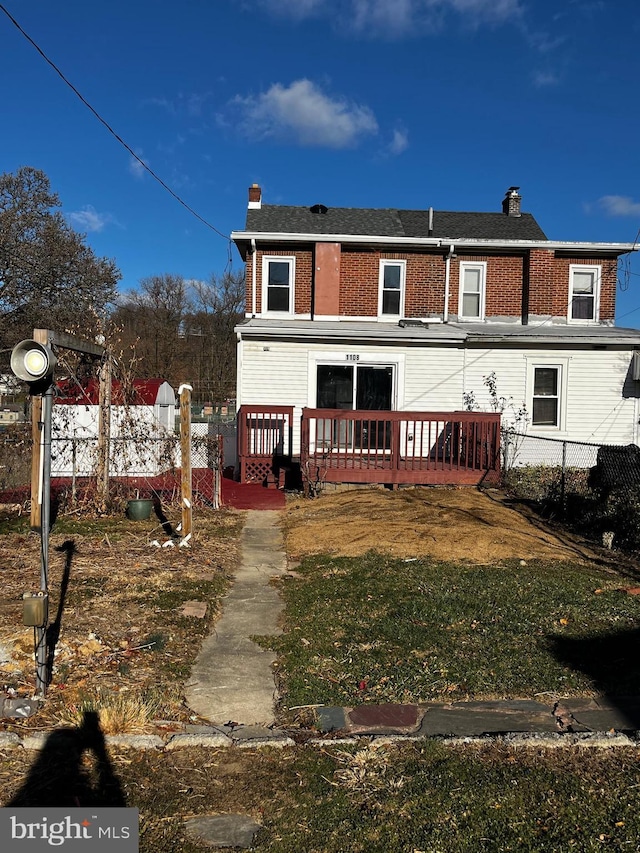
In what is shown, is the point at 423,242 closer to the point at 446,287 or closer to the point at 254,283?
the point at 446,287

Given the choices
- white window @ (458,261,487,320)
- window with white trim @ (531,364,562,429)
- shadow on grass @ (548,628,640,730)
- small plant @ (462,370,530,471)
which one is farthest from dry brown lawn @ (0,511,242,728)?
white window @ (458,261,487,320)

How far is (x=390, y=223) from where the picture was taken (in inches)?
673

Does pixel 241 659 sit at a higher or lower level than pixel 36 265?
lower

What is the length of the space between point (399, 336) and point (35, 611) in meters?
11.2

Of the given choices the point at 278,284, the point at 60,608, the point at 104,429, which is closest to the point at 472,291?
the point at 278,284

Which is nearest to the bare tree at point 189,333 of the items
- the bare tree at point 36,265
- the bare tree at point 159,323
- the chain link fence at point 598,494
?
the bare tree at point 159,323

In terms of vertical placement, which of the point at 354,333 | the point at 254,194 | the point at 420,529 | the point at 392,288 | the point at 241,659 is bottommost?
the point at 241,659

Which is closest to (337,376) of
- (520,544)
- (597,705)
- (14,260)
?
(520,544)

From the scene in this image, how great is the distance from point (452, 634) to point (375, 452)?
288 inches

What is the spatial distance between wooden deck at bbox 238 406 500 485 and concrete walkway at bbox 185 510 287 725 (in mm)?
4539

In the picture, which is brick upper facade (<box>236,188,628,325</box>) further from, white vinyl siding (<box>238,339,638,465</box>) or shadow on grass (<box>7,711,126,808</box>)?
shadow on grass (<box>7,711,126,808</box>)

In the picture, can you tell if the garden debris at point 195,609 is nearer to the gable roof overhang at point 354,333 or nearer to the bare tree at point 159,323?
the gable roof overhang at point 354,333

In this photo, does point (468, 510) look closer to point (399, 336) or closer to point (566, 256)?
point (399, 336)

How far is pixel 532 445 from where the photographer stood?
14711 millimetres
